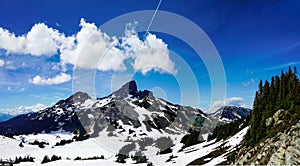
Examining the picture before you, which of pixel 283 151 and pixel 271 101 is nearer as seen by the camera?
pixel 283 151

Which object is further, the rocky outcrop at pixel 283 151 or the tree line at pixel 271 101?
the tree line at pixel 271 101

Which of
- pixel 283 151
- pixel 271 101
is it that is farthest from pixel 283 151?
pixel 271 101

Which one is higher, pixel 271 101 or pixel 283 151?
pixel 271 101

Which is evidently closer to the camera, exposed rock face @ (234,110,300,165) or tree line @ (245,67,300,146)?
exposed rock face @ (234,110,300,165)

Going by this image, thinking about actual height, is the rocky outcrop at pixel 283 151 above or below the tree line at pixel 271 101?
below

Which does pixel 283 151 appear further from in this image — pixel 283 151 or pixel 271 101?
pixel 271 101

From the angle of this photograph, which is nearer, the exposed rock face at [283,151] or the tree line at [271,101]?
the exposed rock face at [283,151]

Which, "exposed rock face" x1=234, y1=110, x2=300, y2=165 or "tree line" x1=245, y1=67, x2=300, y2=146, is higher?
"tree line" x1=245, y1=67, x2=300, y2=146

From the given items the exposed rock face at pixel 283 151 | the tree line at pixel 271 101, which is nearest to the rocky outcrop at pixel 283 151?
the exposed rock face at pixel 283 151

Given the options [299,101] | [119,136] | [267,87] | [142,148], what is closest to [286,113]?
[299,101]

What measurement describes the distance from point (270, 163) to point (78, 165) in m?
52.5

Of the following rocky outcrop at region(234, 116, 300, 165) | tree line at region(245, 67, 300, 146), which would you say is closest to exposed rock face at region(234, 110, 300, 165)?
rocky outcrop at region(234, 116, 300, 165)

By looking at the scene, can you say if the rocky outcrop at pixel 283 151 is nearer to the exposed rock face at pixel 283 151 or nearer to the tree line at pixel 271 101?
the exposed rock face at pixel 283 151

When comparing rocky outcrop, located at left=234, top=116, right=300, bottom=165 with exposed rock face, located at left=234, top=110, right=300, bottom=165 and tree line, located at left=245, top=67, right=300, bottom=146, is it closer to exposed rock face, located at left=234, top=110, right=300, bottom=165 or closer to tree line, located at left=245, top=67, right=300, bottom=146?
exposed rock face, located at left=234, top=110, right=300, bottom=165
